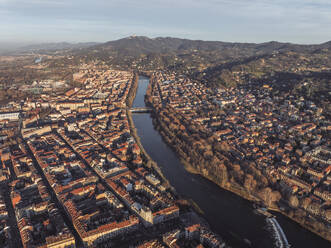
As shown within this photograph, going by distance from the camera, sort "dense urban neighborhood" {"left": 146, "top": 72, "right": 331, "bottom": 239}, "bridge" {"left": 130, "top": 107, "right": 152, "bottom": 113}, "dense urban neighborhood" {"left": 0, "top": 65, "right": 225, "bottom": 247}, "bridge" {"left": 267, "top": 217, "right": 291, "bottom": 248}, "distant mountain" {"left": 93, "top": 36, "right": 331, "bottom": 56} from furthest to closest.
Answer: "distant mountain" {"left": 93, "top": 36, "right": 331, "bottom": 56} < "bridge" {"left": 130, "top": 107, "right": 152, "bottom": 113} < "dense urban neighborhood" {"left": 146, "top": 72, "right": 331, "bottom": 239} < "bridge" {"left": 267, "top": 217, "right": 291, "bottom": 248} < "dense urban neighborhood" {"left": 0, "top": 65, "right": 225, "bottom": 247}

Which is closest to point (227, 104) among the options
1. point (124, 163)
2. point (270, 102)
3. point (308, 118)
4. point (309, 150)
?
point (270, 102)

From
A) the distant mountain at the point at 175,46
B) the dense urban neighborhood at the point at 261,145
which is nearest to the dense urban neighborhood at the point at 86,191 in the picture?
the dense urban neighborhood at the point at 261,145

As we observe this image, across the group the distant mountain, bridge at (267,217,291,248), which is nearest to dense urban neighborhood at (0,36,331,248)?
bridge at (267,217,291,248)

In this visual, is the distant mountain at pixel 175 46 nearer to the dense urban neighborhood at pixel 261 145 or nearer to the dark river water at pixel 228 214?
the dense urban neighborhood at pixel 261 145

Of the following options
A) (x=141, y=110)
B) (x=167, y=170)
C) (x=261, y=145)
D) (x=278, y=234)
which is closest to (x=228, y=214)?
(x=278, y=234)

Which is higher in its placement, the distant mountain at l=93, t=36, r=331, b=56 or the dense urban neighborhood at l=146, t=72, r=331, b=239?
the distant mountain at l=93, t=36, r=331, b=56

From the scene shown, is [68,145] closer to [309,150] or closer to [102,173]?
[102,173]

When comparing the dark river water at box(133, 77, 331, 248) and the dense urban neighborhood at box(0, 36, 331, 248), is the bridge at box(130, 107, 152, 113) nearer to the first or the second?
the dense urban neighborhood at box(0, 36, 331, 248)

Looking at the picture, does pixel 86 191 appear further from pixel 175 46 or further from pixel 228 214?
pixel 175 46
